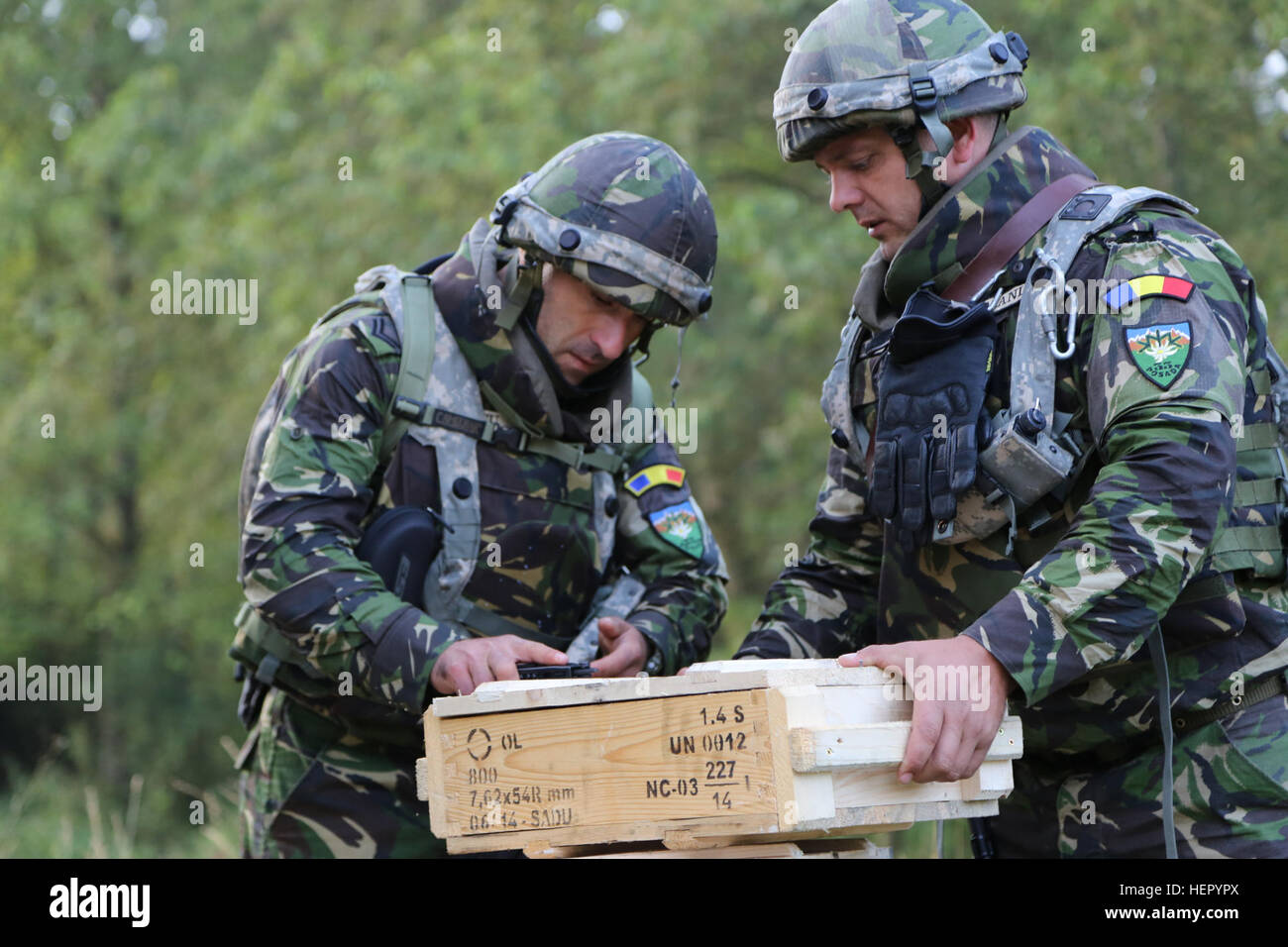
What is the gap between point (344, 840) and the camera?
13.3 ft

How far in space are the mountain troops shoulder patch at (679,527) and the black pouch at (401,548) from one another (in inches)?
28.0

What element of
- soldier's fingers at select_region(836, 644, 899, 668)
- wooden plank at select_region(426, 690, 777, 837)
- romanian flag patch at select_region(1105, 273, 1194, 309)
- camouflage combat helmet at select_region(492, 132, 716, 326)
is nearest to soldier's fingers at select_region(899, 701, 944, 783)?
soldier's fingers at select_region(836, 644, 899, 668)

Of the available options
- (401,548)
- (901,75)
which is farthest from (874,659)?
(401,548)

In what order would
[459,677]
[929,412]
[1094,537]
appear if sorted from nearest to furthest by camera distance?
[1094,537] → [929,412] → [459,677]

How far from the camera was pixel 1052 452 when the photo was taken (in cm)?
310

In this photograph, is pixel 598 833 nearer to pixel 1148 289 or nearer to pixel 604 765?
pixel 604 765

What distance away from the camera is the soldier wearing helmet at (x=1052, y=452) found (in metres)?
2.83

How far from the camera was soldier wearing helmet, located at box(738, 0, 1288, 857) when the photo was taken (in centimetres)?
283

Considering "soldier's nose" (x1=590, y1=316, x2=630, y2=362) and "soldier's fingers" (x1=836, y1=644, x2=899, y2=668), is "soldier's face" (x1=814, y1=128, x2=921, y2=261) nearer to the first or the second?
"soldier's nose" (x1=590, y1=316, x2=630, y2=362)

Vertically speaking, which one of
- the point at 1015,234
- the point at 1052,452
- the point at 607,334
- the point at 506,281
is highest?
the point at 506,281

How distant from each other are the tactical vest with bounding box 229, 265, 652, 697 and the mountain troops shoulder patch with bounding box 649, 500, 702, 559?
28 cm

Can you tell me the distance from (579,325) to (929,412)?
3.83ft

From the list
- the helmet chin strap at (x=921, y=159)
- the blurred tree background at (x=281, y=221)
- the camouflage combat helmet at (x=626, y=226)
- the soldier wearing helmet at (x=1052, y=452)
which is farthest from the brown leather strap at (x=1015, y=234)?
the blurred tree background at (x=281, y=221)

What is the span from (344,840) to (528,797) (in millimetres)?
1213
